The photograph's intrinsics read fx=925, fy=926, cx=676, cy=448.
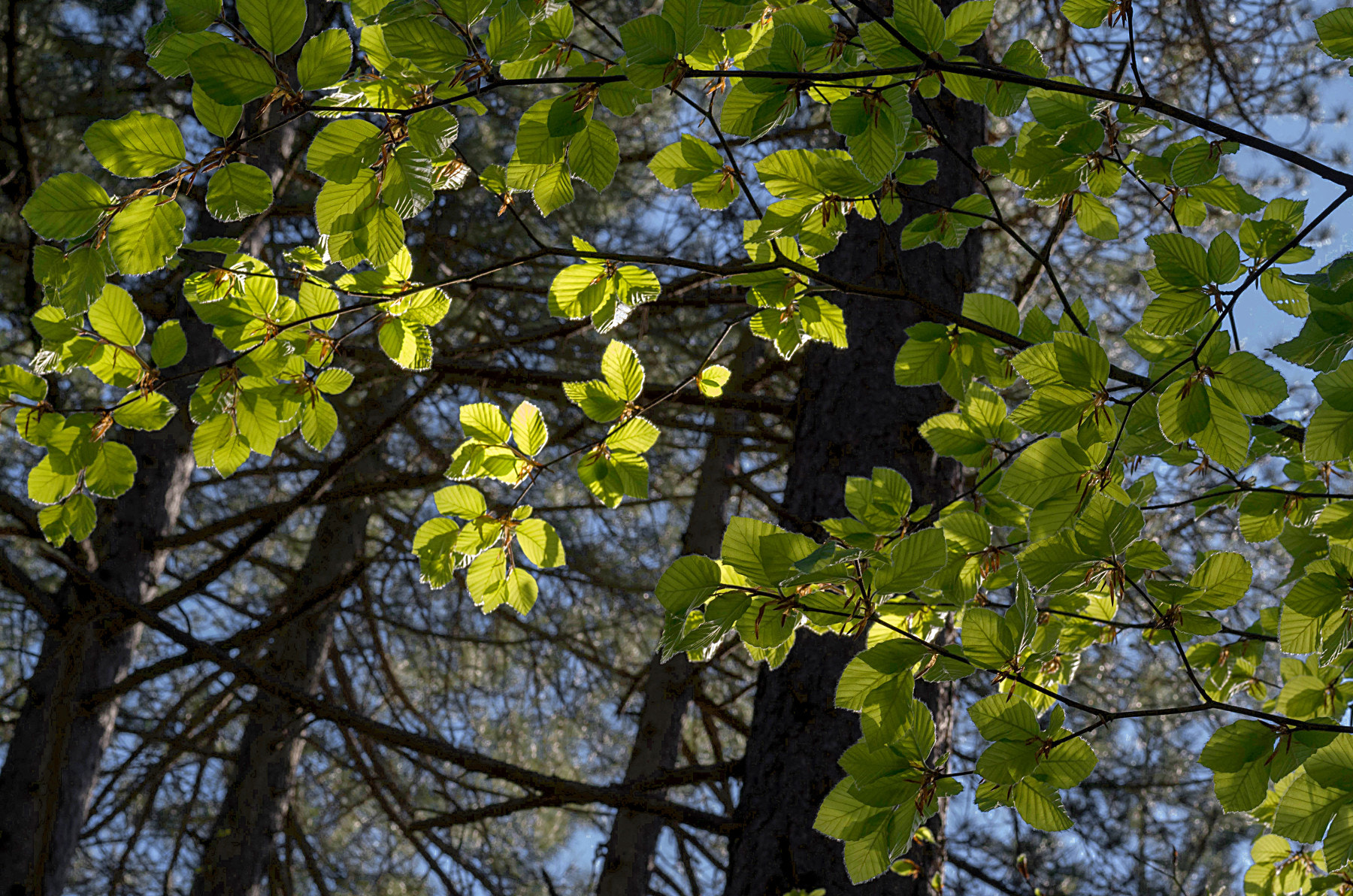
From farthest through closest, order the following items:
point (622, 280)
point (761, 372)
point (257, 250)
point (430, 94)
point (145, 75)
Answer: point (145, 75) → point (257, 250) → point (761, 372) → point (622, 280) → point (430, 94)

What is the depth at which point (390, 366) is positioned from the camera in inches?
123

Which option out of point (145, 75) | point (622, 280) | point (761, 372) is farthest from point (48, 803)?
point (145, 75)

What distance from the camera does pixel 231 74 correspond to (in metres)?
0.99

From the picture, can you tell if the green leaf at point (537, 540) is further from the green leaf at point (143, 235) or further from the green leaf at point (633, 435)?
the green leaf at point (143, 235)

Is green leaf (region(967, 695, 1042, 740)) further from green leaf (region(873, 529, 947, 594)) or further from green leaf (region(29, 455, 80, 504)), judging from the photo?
green leaf (region(29, 455, 80, 504))

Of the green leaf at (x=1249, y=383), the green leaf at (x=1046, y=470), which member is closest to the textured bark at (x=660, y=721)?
the green leaf at (x=1046, y=470)

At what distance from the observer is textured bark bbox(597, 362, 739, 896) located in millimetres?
3697

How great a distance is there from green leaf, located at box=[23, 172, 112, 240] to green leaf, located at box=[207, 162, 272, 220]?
14cm

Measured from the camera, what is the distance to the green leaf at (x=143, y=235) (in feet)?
3.77

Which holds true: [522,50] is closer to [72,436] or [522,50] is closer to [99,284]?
[99,284]

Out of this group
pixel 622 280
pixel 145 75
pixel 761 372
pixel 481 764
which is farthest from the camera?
pixel 145 75

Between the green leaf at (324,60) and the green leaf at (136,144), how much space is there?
0.69ft

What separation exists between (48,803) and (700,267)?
1.95 metres

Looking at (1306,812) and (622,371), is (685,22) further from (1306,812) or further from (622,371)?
(1306,812)
